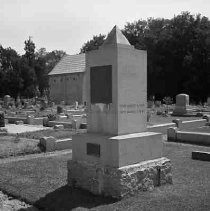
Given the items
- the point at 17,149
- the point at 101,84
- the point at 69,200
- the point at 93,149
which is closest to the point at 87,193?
the point at 69,200

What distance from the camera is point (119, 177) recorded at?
251 inches

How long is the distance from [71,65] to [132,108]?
51.5m

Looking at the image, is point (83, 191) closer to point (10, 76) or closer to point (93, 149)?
point (93, 149)

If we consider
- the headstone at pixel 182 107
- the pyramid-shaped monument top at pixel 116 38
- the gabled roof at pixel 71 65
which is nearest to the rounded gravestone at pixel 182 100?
the headstone at pixel 182 107

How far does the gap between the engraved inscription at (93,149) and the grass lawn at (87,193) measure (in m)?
0.81

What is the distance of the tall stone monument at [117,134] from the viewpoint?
21.6 feet

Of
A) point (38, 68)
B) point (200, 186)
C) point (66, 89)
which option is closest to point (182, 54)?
point (66, 89)

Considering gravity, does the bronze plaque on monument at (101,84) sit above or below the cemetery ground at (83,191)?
above

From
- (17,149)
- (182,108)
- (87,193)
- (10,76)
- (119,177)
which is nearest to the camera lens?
(119,177)

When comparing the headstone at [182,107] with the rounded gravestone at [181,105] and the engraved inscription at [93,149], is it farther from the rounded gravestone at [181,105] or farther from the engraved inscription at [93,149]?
the engraved inscription at [93,149]

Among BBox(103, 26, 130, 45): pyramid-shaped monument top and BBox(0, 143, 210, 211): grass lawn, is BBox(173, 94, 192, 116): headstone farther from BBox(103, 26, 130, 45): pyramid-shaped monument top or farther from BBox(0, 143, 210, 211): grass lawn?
BBox(103, 26, 130, 45): pyramid-shaped monument top

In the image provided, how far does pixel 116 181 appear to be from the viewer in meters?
6.39

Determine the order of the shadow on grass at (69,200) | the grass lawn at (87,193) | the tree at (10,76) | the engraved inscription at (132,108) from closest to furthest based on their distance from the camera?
the grass lawn at (87,193) → the shadow on grass at (69,200) → the engraved inscription at (132,108) → the tree at (10,76)

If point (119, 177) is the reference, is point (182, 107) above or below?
above
